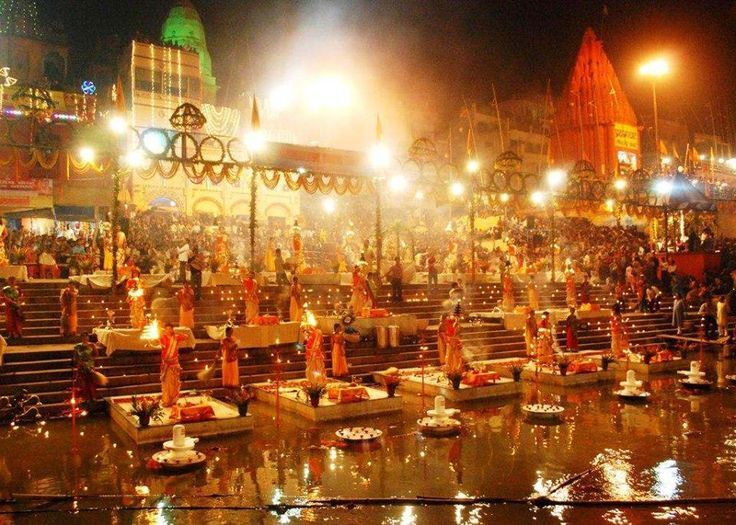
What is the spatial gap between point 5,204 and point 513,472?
1014 inches

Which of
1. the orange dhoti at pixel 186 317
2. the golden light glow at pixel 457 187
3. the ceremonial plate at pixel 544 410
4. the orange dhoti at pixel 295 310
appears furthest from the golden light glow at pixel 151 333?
the golden light glow at pixel 457 187

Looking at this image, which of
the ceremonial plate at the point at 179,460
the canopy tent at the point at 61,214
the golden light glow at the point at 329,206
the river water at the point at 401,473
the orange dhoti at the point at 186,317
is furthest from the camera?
the golden light glow at the point at 329,206

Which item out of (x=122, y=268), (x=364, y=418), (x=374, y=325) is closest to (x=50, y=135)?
(x=122, y=268)

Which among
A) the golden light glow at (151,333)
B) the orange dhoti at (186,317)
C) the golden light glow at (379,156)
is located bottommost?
the golden light glow at (151,333)

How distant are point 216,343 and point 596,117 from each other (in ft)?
139

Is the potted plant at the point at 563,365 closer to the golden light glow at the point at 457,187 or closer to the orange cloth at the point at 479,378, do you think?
the orange cloth at the point at 479,378

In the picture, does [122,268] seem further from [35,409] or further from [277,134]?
[277,134]

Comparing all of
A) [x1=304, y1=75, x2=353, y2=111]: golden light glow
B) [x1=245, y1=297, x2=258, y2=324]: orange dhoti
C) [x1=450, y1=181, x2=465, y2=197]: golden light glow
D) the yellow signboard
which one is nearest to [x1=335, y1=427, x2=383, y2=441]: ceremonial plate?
[x1=245, y1=297, x2=258, y2=324]: orange dhoti

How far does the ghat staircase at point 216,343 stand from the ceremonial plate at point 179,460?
4655mm

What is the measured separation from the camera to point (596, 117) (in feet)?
161

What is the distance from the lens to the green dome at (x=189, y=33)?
47844 mm

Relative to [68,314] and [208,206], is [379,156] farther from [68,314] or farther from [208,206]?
[208,206]

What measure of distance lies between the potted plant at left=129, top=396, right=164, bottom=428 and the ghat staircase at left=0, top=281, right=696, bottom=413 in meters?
2.88

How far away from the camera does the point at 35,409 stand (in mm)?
11836
